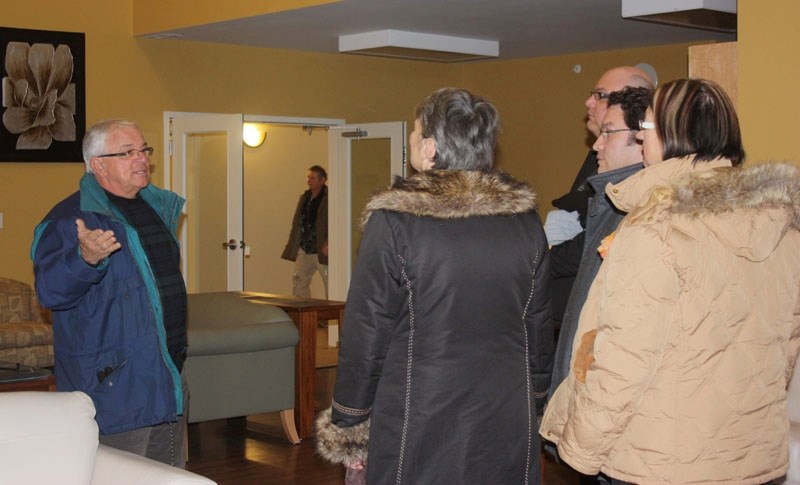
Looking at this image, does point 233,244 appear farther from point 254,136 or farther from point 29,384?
point 29,384

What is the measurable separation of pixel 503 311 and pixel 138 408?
1.33m

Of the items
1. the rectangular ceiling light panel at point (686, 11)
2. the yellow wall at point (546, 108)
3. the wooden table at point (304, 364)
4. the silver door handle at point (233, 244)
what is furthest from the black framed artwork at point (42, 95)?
the rectangular ceiling light panel at point (686, 11)

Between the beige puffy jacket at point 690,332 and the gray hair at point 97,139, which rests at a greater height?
the gray hair at point 97,139

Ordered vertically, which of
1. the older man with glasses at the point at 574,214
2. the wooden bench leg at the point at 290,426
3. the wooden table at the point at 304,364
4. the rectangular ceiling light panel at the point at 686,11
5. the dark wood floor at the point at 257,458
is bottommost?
the dark wood floor at the point at 257,458

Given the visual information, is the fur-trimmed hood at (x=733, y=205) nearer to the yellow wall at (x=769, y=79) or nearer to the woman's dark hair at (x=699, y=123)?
the woman's dark hair at (x=699, y=123)

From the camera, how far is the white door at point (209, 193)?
339 inches

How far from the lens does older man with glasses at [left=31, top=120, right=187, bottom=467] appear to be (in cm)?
315

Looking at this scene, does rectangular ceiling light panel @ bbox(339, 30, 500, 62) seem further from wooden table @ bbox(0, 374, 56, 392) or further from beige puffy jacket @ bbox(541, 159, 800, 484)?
beige puffy jacket @ bbox(541, 159, 800, 484)

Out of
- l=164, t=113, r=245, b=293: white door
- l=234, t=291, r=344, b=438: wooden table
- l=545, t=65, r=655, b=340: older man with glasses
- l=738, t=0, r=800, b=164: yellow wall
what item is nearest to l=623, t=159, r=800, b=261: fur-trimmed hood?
l=545, t=65, r=655, b=340: older man with glasses

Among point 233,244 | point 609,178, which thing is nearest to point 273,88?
point 233,244

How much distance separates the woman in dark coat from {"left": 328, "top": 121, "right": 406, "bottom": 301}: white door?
665 cm

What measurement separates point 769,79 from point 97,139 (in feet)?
9.01

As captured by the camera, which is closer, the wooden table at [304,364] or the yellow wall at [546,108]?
the wooden table at [304,364]

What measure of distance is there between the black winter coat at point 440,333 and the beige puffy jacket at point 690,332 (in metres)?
0.22
